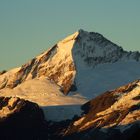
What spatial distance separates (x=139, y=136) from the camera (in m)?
118
